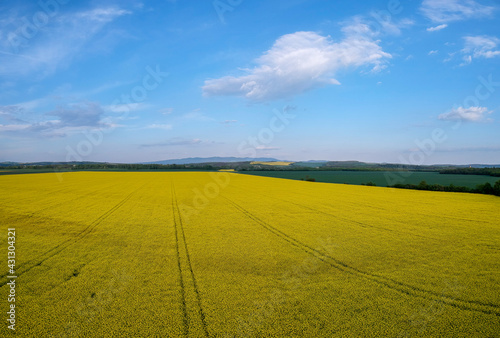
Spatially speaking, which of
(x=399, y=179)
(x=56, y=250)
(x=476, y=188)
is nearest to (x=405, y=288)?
(x=56, y=250)

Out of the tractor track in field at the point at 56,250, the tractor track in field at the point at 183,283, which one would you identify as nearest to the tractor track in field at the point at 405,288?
the tractor track in field at the point at 183,283

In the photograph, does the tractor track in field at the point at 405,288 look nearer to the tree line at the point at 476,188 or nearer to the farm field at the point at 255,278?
the farm field at the point at 255,278

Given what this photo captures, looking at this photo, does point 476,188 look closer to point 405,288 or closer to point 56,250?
point 405,288

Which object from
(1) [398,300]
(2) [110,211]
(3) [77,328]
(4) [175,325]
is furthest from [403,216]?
(2) [110,211]

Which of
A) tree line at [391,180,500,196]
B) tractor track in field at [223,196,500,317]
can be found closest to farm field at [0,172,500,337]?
tractor track in field at [223,196,500,317]

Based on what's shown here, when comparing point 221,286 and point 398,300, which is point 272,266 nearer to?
point 221,286

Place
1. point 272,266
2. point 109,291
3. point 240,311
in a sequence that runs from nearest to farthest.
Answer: point 240,311 → point 109,291 → point 272,266

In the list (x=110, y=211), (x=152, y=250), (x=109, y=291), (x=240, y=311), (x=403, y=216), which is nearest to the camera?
(x=240, y=311)

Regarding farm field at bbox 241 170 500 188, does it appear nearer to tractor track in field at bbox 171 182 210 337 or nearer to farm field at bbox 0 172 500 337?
farm field at bbox 0 172 500 337
